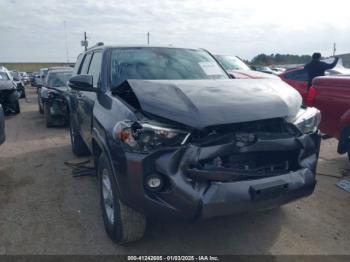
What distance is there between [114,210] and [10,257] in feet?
3.30

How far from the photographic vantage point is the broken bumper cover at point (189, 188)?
2619 mm

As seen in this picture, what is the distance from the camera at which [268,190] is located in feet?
9.07

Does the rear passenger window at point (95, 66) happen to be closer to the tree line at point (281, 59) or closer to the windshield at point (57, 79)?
the windshield at point (57, 79)

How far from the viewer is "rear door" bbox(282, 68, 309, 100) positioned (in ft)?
30.9

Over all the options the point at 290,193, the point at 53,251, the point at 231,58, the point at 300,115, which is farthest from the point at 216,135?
the point at 231,58

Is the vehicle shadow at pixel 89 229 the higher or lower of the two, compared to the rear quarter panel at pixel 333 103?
lower

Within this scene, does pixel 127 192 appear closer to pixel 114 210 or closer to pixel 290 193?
pixel 114 210

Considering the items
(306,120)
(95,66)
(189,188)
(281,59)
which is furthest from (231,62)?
(281,59)

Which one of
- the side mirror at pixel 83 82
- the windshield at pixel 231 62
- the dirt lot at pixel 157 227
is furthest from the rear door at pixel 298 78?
the side mirror at pixel 83 82

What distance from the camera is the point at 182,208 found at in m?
2.63

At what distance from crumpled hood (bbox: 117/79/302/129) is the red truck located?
6.16 ft

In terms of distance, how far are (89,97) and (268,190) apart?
2.52 m

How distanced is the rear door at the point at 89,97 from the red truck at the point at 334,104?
335 cm

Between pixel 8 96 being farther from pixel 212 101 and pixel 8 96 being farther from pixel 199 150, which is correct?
pixel 199 150
